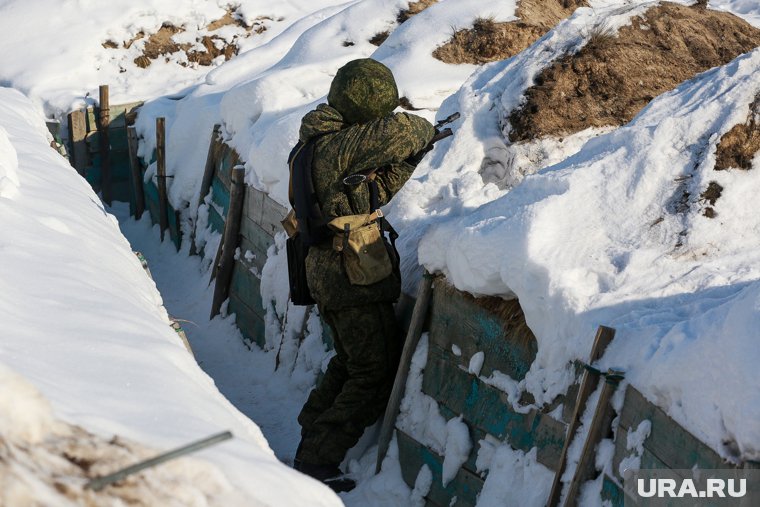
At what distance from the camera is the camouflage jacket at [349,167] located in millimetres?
5156

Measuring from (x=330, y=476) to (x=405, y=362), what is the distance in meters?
0.74

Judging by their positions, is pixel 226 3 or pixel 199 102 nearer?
pixel 199 102

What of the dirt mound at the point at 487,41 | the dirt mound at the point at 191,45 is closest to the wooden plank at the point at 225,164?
the dirt mound at the point at 487,41

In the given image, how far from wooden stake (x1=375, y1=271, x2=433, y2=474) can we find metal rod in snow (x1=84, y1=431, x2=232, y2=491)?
282 centimetres

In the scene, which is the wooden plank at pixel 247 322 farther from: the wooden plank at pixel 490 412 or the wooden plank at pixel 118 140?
the wooden plank at pixel 118 140

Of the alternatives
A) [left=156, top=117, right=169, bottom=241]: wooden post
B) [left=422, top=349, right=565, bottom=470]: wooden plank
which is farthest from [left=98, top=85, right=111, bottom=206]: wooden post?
[left=422, top=349, right=565, bottom=470]: wooden plank

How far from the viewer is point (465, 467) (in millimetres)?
4770

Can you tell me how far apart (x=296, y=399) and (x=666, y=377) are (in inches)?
137

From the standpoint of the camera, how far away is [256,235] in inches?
324

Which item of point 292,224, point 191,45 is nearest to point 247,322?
point 292,224

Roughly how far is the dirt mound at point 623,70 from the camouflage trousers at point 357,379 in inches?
74.0

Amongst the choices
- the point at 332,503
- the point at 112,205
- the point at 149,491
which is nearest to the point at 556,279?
the point at 332,503

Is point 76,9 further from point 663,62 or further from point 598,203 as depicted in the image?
point 598,203

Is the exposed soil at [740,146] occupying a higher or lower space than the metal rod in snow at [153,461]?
lower
